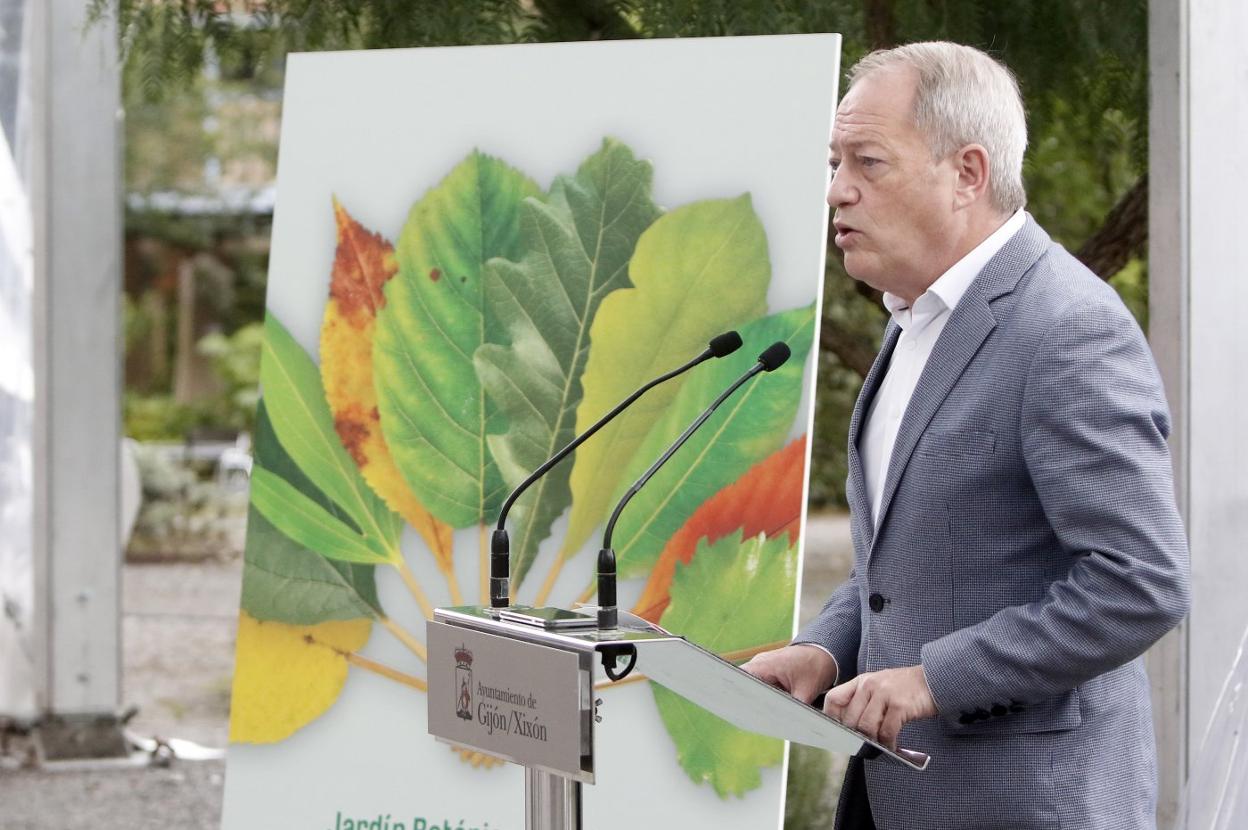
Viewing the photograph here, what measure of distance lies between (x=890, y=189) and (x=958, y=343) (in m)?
0.20

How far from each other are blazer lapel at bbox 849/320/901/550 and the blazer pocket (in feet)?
0.49

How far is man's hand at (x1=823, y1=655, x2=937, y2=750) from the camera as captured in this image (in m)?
1.70

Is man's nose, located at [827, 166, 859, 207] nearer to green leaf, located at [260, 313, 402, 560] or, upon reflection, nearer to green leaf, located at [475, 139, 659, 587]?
green leaf, located at [475, 139, 659, 587]

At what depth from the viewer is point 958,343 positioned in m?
1.80

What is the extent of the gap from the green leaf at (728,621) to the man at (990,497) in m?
0.82

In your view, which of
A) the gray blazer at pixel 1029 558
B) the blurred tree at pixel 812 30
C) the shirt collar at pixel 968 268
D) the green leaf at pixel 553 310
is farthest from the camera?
the blurred tree at pixel 812 30

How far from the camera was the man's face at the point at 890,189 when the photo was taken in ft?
5.98

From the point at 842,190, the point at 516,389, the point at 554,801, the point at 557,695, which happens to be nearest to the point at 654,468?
the point at 557,695

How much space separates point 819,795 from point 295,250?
7.09ft

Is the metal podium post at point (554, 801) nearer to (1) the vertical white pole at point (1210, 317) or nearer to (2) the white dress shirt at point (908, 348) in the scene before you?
(2) the white dress shirt at point (908, 348)

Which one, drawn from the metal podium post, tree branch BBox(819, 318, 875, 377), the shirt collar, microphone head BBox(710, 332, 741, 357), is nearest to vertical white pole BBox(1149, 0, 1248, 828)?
tree branch BBox(819, 318, 875, 377)

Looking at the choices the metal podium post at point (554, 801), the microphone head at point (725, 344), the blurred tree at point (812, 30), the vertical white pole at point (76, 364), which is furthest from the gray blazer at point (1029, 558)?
the vertical white pole at point (76, 364)

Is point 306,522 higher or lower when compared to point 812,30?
lower

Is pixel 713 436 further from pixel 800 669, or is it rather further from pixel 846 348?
pixel 846 348
